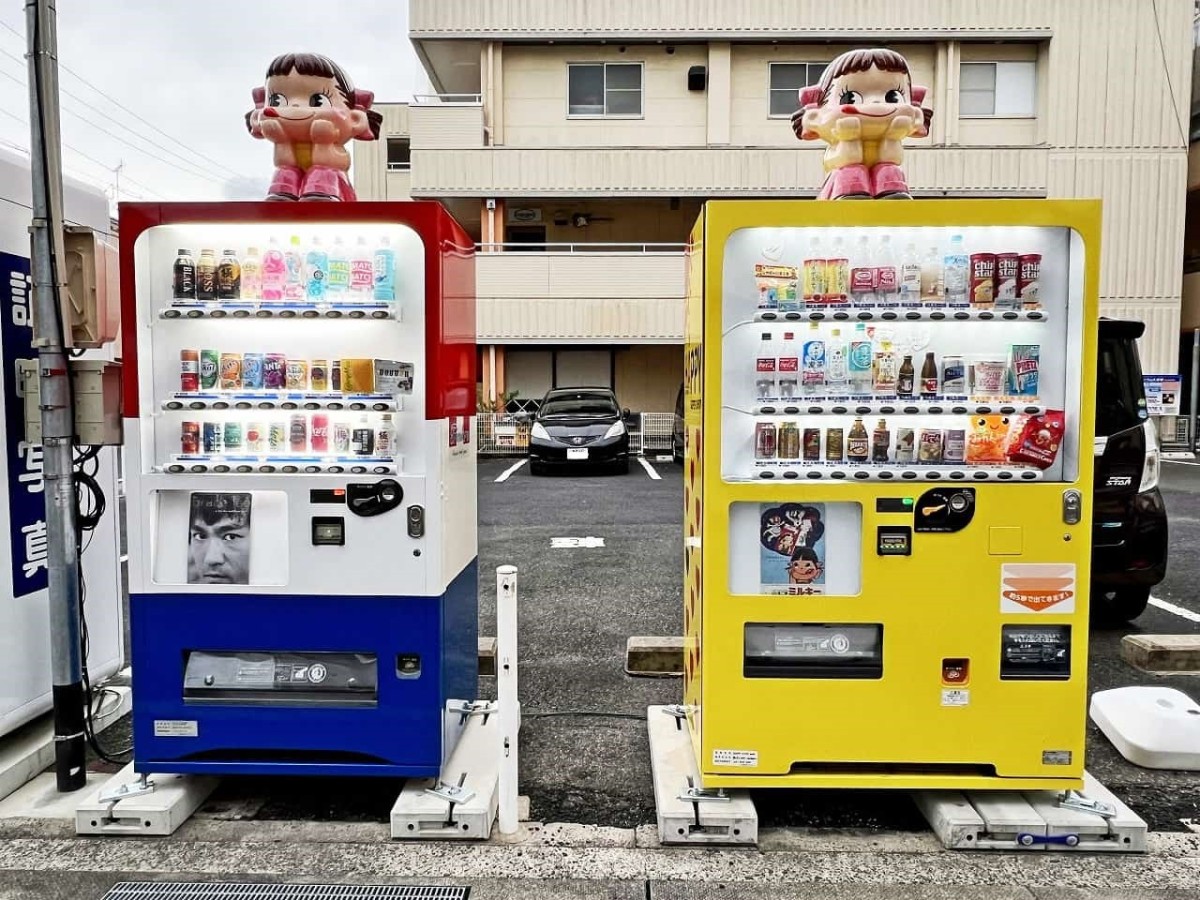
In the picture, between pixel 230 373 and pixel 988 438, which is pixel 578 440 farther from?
pixel 988 438

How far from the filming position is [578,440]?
13.6 metres

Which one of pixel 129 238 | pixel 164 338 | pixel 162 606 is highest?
pixel 129 238

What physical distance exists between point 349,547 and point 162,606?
776 mm

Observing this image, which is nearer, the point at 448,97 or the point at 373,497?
the point at 373,497

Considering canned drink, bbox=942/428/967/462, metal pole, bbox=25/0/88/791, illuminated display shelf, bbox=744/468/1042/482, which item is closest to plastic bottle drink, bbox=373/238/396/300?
metal pole, bbox=25/0/88/791

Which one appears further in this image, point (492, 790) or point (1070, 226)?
point (492, 790)

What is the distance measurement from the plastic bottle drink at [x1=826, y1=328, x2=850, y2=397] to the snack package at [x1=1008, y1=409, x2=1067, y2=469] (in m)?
0.69

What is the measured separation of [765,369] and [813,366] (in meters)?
0.19

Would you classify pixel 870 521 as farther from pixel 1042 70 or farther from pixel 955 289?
pixel 1042 70

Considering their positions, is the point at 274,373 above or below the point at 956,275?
below

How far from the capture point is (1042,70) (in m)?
16.9

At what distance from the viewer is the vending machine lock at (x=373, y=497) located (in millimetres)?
3127

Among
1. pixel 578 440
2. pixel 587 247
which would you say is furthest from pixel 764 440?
pixel 587 247

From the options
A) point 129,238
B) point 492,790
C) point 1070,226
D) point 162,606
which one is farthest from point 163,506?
point 1070,226
